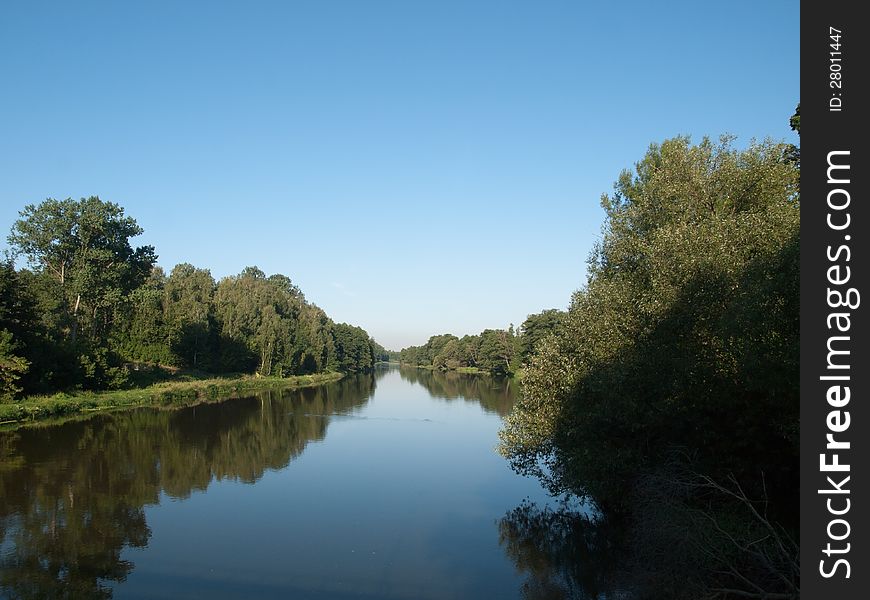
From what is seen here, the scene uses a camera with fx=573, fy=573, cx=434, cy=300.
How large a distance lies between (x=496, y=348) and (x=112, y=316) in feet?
236

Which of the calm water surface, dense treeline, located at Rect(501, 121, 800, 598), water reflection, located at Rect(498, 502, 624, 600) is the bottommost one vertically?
the calm water surface

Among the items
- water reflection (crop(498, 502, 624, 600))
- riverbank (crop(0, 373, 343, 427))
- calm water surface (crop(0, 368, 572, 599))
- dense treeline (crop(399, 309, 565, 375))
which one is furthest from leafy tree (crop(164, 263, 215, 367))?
water reflection (crop(498, 502, 624, 600))

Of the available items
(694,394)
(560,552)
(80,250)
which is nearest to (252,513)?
(560,552)

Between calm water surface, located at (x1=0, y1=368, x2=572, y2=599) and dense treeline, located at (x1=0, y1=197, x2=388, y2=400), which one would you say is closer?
calm water surface, located at (x1=0, y1=368, x2=572, y2=599)

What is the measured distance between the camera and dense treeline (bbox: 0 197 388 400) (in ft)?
130

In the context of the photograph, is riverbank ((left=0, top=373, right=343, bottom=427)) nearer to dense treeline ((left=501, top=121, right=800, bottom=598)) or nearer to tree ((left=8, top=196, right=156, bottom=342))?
tree ((left=8, top=196, right=156, bottom=342))

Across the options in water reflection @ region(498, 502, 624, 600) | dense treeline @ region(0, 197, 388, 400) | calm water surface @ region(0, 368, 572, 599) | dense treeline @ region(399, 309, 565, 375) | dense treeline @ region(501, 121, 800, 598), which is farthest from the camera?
dense treeline @ region(399, 309, 565, 375)
